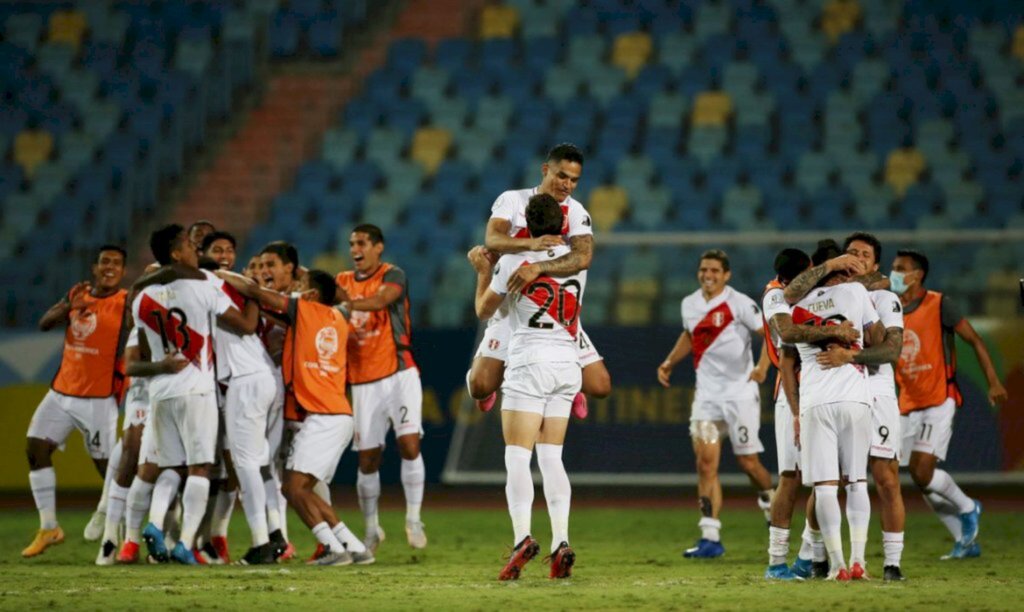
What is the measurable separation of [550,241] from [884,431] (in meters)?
2.49

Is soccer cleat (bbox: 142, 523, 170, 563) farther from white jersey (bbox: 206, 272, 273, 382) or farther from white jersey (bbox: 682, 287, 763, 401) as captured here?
white jersey (bbox: 682, 287, 763, 401)

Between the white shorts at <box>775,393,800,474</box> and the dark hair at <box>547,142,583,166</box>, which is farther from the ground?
the dark hair at <box>547,142,583,166</box>

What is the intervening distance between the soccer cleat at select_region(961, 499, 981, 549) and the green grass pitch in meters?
0.20

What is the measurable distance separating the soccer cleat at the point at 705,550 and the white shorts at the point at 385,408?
2.53 m

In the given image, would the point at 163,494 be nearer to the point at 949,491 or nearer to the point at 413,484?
the point at 413,484

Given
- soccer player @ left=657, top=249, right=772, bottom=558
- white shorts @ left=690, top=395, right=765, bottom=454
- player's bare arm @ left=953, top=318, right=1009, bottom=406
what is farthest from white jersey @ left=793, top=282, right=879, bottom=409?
white shorts @ left=690, top=395, right=765, bottom=454

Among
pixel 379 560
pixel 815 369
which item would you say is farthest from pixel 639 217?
pixel 815 369

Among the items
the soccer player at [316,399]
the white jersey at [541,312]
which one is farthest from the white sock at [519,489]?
the soccer player at [316,399]

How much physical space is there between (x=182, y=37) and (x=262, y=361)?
15.4m

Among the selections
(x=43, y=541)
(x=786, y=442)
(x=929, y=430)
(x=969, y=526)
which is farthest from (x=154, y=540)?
(x=969, y=526)

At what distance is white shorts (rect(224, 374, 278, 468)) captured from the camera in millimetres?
11008

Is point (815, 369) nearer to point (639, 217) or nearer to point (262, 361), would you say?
point (262, 361)

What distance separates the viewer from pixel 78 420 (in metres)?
12.5

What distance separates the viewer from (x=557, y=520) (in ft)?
29.7
